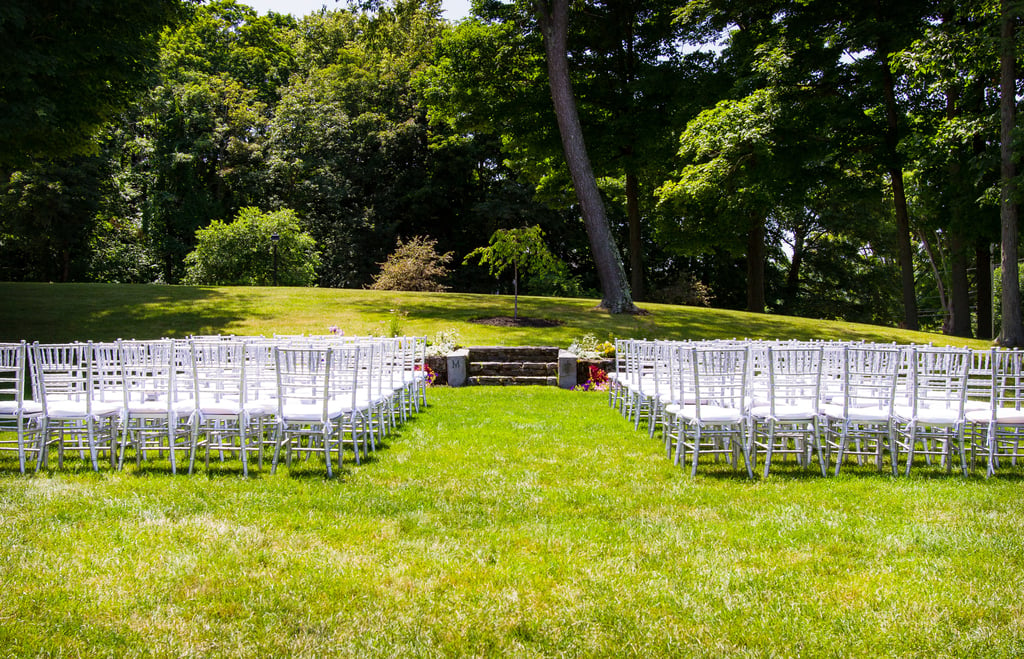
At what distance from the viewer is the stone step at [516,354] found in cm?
1512

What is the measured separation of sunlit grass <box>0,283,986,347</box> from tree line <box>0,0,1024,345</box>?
2.26m

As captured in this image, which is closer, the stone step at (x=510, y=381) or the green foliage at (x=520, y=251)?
the stone step at (x=510, y=381)

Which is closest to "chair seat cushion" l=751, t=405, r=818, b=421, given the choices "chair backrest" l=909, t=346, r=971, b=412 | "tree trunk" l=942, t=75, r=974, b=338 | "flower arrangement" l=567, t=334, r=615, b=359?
"chair backrest" l=909, t=346, r=971, b=412

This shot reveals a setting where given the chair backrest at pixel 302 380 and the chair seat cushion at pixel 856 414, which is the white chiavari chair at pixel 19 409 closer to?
the chair backrest at pixel 302 380

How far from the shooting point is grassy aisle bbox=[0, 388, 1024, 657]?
3434mm

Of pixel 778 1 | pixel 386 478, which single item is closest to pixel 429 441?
pixel 386 478

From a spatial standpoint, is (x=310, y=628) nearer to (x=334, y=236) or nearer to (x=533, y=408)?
(x=533, y=408)

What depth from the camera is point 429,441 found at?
8312mm

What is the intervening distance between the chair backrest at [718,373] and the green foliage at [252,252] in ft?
75.0

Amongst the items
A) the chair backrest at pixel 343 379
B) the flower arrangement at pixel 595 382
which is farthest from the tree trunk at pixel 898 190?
the chair backrest at pixel 343 379

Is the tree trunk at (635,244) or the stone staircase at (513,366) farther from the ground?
the tree trunk at (635,244)

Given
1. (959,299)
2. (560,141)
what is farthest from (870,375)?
(560,141)

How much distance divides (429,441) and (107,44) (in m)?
11.5

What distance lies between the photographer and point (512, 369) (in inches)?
586
